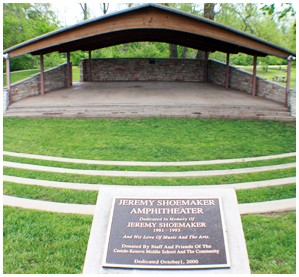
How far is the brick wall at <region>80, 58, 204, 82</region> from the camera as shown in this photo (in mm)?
24734

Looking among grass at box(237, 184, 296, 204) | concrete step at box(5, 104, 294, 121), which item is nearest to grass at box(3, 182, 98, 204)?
grass at box(237, 184, 296, 204)

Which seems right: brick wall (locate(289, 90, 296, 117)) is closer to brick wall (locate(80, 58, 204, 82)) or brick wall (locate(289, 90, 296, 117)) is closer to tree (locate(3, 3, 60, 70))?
brick wall (locate(80, 58, 204, 82))

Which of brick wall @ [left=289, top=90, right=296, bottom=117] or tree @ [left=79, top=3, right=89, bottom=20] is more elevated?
tree @ [left=79, top=3, right=89, bottom=20]

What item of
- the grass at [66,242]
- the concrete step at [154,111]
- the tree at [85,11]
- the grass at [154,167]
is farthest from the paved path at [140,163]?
the tree at [85,11]

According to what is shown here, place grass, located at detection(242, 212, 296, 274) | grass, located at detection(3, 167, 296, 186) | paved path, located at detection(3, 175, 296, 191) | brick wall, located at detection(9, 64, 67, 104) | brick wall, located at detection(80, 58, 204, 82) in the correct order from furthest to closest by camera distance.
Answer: brick wall, located at detection(80, 58, 204, 82), brick wall, located at detection(9, 64, 67, 104), grass, located at detection(3, 167, 296, 186), paved path, located at detection(3, 175, 296, 191), grass, located at detection(242, 212, 296, 274)

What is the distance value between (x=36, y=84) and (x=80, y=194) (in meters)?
13.2

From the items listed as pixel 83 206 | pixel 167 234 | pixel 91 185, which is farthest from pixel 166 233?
A: pixel 91 185

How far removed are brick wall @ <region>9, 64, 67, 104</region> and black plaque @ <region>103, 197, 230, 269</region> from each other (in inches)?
539

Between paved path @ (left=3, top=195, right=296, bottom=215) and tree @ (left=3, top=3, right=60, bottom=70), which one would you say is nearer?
paved path @ (left=3, top=195, right=296, bottom=215)

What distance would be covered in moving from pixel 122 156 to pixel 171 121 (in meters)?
4.87

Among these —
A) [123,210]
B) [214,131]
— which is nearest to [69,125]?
[214,131]

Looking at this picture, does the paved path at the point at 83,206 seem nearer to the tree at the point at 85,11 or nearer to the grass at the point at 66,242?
the grass at the point at 66,242

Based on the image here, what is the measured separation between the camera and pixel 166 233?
4.00m

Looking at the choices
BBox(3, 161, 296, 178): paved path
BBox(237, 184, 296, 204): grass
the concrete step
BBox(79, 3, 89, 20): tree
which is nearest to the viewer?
BBox(237, 184, 296, 204): grass
